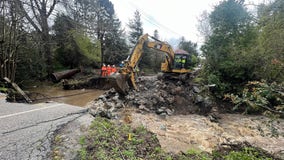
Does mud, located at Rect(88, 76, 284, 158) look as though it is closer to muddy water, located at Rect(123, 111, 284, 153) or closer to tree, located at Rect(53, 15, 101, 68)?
muddy water, located at Rect(123, 111, 284, 153)

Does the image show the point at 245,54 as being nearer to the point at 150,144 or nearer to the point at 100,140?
the point at 150,144

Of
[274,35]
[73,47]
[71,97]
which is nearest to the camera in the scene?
[274,35]

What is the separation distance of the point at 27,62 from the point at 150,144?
12.6m

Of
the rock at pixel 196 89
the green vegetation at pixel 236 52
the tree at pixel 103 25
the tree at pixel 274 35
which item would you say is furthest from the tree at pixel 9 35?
the tree at pixel 274 35

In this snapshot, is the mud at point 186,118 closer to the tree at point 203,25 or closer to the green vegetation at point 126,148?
the green vegetation at point 126,148

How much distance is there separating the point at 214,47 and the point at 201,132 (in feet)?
20.6

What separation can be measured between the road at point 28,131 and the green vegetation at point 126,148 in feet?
2.06

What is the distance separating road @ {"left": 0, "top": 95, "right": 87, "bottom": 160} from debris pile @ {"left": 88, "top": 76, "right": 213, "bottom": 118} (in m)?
2.06

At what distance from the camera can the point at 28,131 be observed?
3.20 meters

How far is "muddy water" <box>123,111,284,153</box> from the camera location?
4246mm

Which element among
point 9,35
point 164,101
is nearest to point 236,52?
point 164,101

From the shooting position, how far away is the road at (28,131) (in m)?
2.48

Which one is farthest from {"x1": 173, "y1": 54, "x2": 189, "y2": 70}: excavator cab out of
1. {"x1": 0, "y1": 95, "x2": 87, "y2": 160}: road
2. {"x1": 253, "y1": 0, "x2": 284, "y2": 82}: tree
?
{"x1": 0, "y1": 95, "x2": 87, "y2": 160}: road

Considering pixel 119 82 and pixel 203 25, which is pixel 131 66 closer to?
pixel 119 82
